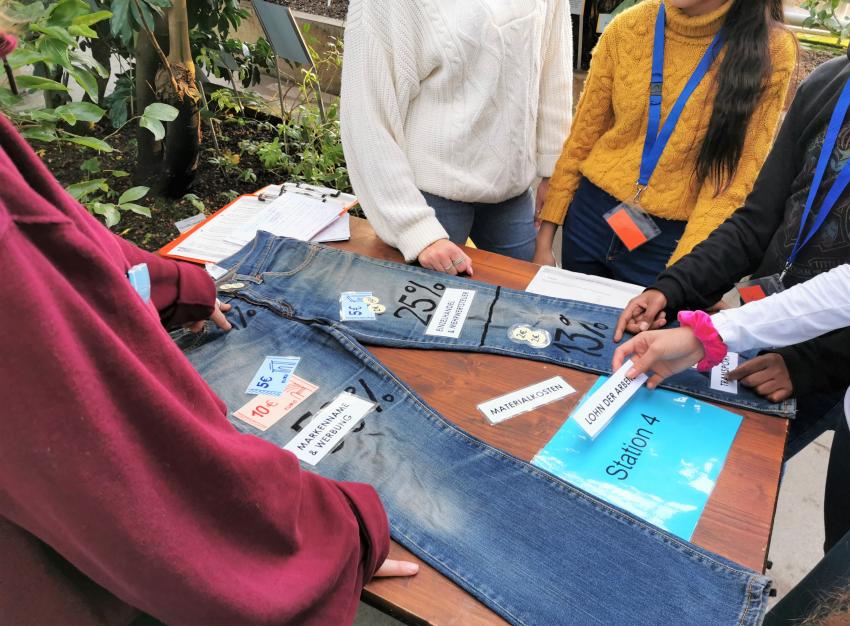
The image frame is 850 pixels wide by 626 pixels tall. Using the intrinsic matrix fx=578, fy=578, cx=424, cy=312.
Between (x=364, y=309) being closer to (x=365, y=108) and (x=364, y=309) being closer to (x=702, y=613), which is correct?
(x=365, y=108)

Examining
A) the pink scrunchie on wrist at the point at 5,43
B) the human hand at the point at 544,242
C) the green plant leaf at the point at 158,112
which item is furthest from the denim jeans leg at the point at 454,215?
the pink scrunchie on wrist at the point at 5,43

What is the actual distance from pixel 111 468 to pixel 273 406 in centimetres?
69

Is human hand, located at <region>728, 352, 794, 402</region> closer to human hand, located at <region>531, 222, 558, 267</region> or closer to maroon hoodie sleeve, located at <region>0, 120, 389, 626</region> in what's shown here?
human hand, located at <region>531, 222, 558, 267</region>

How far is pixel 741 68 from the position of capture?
1417 mm

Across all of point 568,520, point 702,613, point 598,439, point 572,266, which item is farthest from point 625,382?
point 572,266

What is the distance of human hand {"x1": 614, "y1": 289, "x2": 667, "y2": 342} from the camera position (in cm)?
131

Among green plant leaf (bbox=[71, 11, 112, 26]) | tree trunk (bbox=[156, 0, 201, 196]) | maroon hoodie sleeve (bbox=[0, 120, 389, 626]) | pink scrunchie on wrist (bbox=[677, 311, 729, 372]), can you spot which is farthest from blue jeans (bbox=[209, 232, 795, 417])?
tree trunk (bbox=[156, 0, 201, 196])

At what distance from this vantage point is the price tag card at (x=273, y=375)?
3.90 ft

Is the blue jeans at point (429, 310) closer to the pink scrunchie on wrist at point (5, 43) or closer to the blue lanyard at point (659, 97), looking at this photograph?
the blue lanyard at point (659, 97)

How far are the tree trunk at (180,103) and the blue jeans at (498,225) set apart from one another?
55.7 inches

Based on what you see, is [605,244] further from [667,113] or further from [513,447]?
[513,447]

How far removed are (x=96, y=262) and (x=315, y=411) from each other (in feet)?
2.40

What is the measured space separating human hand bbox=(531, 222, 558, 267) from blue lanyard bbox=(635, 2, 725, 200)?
1.14 ft

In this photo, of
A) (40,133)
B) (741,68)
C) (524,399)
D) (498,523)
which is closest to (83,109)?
(40,133)
